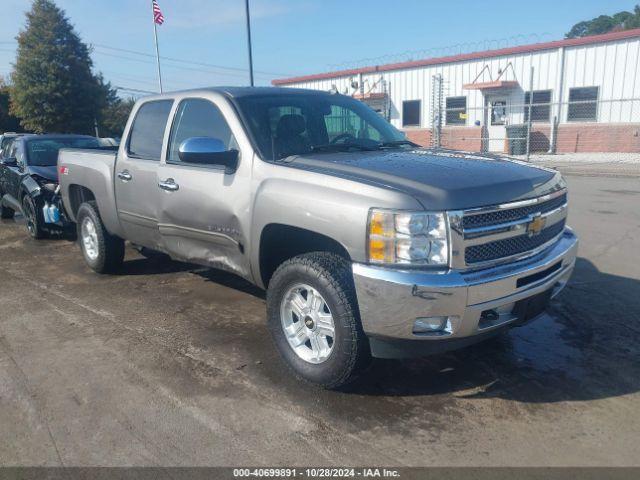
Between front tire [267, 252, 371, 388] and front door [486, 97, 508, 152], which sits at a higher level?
front door [486, 97, 508, 152]

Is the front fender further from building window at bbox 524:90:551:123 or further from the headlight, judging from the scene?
building window at bbox 524:90:551:123

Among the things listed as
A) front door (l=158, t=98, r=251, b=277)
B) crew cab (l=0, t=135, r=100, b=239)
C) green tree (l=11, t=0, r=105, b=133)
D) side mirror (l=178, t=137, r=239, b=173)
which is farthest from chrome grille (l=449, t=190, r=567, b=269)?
green tree (l=11, t=0, r=105, b=133)

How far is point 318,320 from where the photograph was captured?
3.37 m

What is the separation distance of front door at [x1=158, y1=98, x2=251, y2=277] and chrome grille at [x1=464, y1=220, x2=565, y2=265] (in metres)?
1.61

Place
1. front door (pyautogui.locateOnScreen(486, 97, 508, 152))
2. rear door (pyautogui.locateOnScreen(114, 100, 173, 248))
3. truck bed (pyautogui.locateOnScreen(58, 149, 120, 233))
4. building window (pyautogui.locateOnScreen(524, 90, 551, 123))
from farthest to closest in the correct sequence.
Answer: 1. front door (pyautogui.locateOnScreen(486, 97, 508, 152))
2. building window (pyautogui.locateOnScreen(524, 90, 551, 123))
3. truck bed (pyautogui.locateOnScreen(58, 149, 120, 233))
4. rear door (pyautogui.locateOnScreen(114, 100, 173, 248))

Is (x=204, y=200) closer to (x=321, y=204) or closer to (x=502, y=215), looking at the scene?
(x=321, y=204)

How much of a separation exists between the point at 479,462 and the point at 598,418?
89 cm

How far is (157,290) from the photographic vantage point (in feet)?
18.4

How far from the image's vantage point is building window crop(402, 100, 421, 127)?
24.5 m

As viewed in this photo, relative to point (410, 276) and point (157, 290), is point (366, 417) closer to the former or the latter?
point (410, 276)

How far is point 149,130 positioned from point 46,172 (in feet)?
13.5

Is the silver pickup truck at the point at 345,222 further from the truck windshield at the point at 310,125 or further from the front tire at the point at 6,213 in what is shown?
the front tire at the point at 6,213

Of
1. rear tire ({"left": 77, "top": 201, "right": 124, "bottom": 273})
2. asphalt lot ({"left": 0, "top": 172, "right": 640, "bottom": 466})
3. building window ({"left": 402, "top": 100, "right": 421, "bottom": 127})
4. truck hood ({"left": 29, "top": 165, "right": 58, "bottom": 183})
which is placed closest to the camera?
asphalt lot ({"left": 0, "top": 172, "right": 640, "bottom": 466})

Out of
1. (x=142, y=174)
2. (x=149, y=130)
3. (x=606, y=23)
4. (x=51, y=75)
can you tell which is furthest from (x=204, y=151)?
(x=606, y=23)
